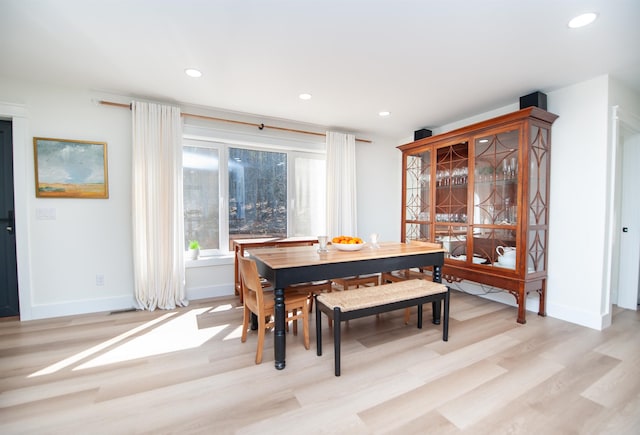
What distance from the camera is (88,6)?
1692 mm

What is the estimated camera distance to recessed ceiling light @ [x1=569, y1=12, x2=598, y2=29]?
1.74 metres

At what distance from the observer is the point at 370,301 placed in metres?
2.07

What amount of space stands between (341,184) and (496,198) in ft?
6.70

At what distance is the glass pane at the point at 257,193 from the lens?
3.80 meters

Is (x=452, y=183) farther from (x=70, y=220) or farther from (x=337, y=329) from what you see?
(x=70, y=220)

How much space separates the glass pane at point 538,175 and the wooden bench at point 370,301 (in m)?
1.40

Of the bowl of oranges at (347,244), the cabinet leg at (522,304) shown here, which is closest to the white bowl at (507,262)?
the cabinet leg at (522,304)

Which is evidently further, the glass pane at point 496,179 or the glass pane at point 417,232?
the glass pane at point 417,232

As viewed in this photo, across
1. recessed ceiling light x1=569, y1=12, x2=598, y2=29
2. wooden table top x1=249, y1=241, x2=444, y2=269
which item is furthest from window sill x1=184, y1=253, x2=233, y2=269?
recessed ceiling light x1=569, y1=12, x2=598, y2=29

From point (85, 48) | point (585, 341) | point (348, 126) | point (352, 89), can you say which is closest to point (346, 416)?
point (585, 341)

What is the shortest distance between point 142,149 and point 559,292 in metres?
4.75

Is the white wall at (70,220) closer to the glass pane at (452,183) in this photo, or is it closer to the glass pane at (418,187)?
the glass pane at (418,187)

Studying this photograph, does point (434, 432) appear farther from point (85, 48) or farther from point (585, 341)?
point (85, 48)

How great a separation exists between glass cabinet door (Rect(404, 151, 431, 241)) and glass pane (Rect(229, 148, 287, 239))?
1.87 meters
